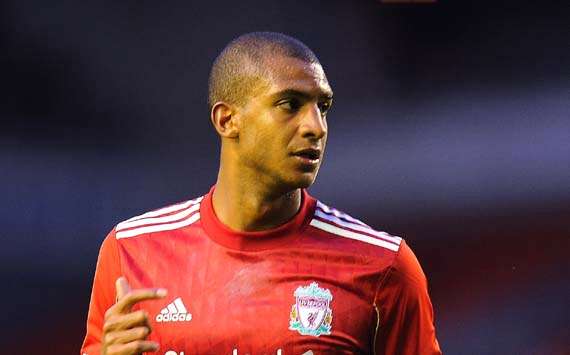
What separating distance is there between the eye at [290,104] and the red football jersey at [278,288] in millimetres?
246

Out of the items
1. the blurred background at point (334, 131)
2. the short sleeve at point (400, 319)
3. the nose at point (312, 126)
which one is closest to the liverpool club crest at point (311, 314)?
the short sleeve at point (400, 319)

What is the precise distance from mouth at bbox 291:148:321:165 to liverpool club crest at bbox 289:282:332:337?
26cm

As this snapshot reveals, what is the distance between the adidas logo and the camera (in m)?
1.99

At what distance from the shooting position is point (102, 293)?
83.7 inches

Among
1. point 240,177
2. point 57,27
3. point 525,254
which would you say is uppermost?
point 57,27

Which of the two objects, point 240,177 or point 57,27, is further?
point 57,27

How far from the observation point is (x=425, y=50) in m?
3.30

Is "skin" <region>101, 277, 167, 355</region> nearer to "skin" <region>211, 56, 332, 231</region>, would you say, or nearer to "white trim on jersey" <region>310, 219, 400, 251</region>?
"skin" <region>211, 56, 332, 231</region>

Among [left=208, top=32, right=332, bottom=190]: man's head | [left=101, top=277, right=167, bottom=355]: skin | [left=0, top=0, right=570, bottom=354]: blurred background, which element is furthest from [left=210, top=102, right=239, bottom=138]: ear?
[left=0, top=0, right=570, bottom=354]: blurred background

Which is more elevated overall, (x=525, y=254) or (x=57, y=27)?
(x=57, y=27)

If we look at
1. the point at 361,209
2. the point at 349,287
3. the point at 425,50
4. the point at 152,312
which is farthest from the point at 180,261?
the point at 425,50

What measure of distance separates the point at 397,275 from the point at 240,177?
0.37 meters

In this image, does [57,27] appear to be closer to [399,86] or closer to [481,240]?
[399,86]

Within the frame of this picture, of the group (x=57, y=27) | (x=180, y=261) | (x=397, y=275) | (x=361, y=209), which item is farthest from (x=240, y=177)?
(x=57, y=27)
